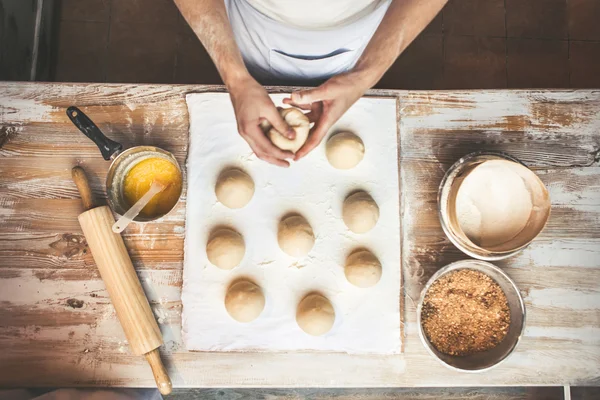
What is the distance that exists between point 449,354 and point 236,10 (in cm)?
119

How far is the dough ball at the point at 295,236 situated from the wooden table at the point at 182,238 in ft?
1.01

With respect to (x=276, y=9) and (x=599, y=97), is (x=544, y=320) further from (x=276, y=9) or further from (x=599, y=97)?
(x=276, y=9)

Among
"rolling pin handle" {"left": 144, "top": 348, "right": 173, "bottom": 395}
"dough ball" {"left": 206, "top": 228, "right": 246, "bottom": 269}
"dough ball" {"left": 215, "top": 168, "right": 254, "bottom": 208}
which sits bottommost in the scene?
"rolling pin handle" {"left": 144, "top": 348, "right": 173, "bottom": 395}

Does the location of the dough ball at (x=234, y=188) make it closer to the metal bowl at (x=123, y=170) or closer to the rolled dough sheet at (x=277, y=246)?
the rolled dough sheet at (x=277, y=246)

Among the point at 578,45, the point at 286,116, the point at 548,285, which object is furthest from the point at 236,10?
the point at 578,45

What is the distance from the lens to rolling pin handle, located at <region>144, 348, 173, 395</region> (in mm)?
1117

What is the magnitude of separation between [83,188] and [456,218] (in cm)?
109

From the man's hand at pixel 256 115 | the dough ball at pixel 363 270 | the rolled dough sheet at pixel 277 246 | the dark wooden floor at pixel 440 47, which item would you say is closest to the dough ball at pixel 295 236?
the rolled dough sheet at pixel 277 246

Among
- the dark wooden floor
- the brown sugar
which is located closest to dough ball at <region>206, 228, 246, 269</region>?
the brown sugar

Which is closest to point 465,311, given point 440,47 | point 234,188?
point 234,188

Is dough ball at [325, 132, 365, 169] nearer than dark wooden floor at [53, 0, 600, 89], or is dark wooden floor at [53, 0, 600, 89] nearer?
dough ball at [325, 132, 365, 169]

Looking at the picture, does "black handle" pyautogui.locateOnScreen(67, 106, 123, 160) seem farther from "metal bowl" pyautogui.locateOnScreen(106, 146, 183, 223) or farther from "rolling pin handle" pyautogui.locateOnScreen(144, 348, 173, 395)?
"rolling pin handle" pyautogui.locateOnScreen(144, 348, 173, 395)

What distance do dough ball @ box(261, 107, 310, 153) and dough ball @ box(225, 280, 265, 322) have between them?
43cm

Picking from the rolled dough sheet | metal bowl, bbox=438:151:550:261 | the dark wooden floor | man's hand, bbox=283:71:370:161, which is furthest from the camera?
the dark wooden floor
